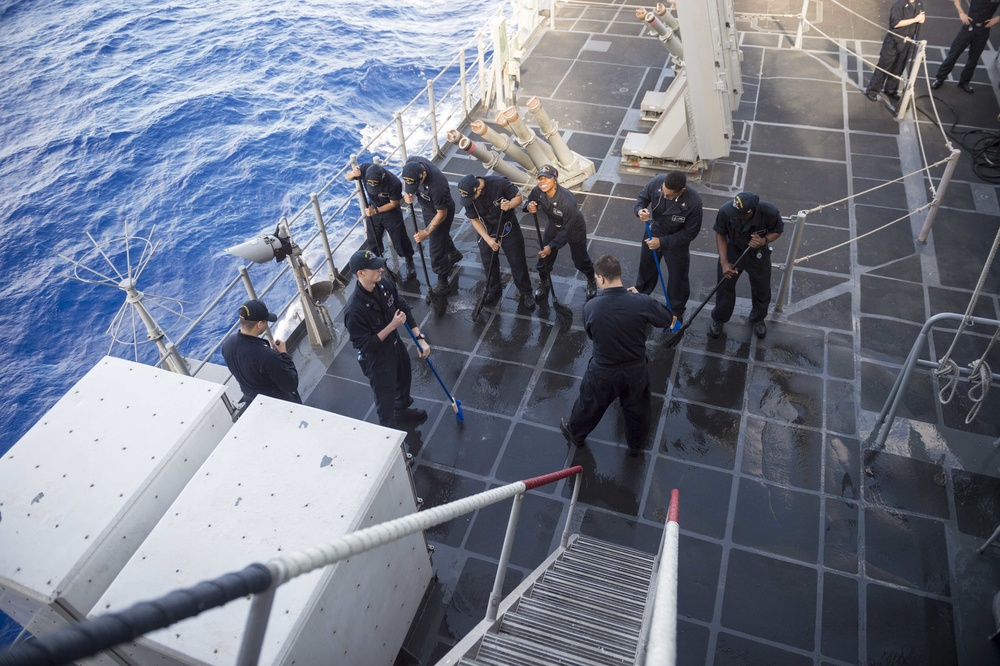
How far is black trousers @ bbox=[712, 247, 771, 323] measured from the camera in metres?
6.57

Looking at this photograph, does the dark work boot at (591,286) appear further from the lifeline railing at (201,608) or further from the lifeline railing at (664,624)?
the lifeline railing at (201,608)

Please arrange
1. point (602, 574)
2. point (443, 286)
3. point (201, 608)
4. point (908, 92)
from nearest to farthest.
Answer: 1. point (201, 608)
2. point (602, 574)
3. point (443, 286)
4. point (908, 92)

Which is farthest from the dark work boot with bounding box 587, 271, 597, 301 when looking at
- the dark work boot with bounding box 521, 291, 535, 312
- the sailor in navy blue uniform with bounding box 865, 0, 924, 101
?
the sailor in navy blue uniform with bounding box 865, 0, 924, 101

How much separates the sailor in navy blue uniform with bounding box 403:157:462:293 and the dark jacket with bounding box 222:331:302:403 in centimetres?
254

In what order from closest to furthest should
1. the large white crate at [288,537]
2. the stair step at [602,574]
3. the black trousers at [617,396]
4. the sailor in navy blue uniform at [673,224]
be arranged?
the large white crate at [288,537]
the stair step at [602,574]
the black trousers at [617,396]
the sailor in navy blue uniform at [673,224]

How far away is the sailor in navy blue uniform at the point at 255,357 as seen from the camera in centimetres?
520

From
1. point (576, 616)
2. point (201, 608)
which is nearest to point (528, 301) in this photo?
point (576, 616)

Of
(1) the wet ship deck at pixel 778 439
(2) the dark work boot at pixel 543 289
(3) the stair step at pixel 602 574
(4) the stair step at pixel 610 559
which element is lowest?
(1) the wet ship deck at pixel 778 439

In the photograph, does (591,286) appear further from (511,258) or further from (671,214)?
(671,214)

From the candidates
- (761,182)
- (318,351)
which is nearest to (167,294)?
(318,351)

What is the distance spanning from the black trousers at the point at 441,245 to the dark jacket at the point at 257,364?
2700 mm

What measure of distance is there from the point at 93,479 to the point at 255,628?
283 centimetres

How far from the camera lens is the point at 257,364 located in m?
5.31

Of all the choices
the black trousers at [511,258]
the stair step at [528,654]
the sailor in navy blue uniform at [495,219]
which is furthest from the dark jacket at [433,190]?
the stair step at [528,654]
